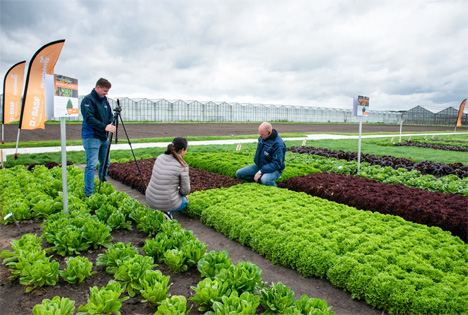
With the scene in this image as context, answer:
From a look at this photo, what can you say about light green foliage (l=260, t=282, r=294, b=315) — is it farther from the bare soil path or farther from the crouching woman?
the bare soil path

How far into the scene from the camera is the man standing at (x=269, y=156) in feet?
25.3

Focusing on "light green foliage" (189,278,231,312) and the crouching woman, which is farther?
the crouching woman

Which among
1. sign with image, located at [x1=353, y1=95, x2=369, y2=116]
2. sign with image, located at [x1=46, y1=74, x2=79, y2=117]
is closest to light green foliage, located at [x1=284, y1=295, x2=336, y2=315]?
sign with image, located at [x1=46, y1=74, x2=79, y2=117]

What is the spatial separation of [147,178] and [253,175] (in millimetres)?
3007

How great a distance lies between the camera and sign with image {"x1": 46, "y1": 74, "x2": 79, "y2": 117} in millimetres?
5137

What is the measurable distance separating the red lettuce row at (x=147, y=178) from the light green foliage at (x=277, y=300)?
4599mm

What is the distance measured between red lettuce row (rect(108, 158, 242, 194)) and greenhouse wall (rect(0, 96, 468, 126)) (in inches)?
1428

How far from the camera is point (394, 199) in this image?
623 centimetres

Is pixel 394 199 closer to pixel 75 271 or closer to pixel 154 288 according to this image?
pixel 154 288

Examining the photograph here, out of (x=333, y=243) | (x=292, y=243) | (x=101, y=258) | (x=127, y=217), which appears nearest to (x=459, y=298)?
(x=333, y=243)

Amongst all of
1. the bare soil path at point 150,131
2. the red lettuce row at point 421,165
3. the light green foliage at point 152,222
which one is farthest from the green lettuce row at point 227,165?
the bare soil path at point 150,131

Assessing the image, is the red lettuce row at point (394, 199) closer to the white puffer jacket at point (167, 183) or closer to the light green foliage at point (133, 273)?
the white puffer jacket at point (167, 183)

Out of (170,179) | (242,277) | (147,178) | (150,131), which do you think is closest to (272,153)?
(170,179)

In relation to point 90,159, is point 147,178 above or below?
below
